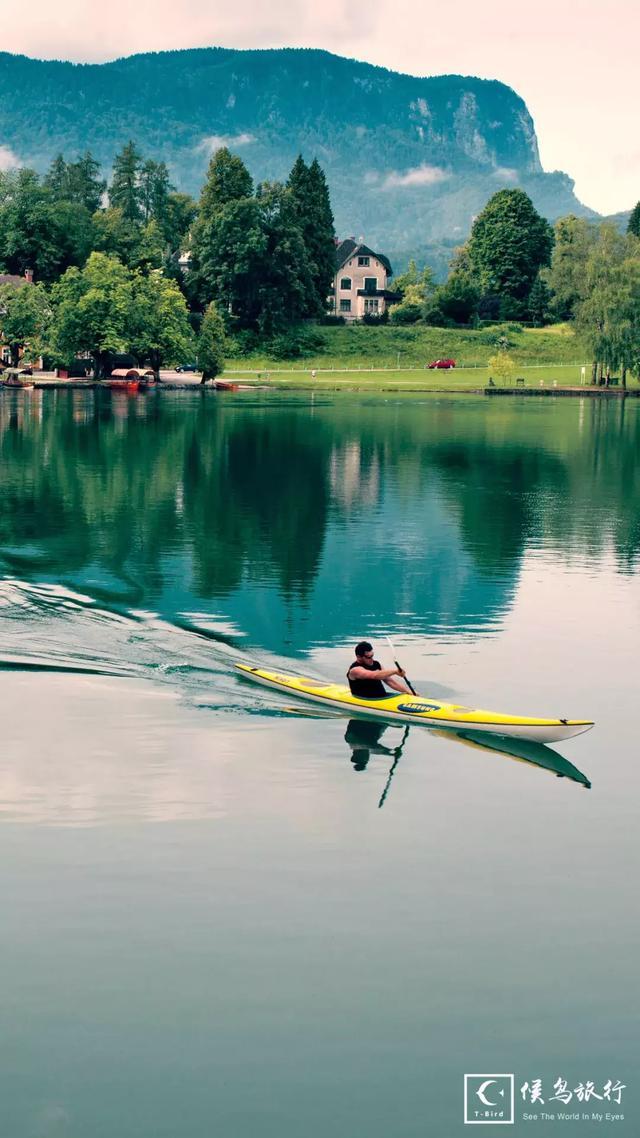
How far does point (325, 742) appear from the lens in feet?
95.2

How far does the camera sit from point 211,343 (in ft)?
582

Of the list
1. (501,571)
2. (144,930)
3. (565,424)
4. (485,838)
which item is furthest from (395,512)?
(565,424)

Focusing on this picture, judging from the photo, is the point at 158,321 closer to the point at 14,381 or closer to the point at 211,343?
the point at 211,343

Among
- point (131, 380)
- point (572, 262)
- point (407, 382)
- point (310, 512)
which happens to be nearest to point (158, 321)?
point (131, 380)

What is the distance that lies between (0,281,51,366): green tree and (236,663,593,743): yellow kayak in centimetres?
15526

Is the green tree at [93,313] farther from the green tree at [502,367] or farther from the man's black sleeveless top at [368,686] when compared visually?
the man's black sleeveless top at [368,686]

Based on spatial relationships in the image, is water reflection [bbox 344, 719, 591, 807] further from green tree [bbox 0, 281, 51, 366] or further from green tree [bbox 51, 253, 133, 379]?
green tree [bbox 0, 281, 51, 366]

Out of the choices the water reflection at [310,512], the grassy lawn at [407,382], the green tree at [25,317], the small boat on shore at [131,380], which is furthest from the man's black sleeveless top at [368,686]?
the green tree at [25,317]

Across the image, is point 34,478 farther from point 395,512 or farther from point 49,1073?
point 49,1073

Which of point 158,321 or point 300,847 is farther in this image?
point 158,321

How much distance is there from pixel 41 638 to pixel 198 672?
560 cm

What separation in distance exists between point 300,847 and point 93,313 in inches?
6132

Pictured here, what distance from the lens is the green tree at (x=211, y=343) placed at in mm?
176625

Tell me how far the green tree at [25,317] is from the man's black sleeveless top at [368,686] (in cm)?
15722
